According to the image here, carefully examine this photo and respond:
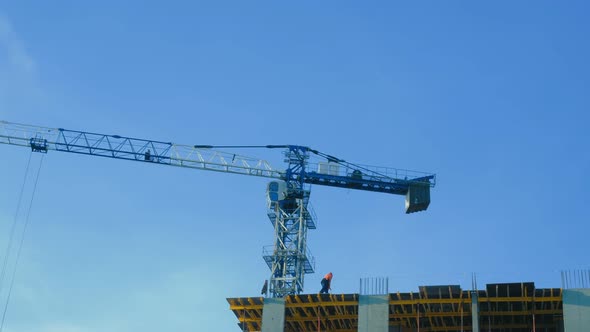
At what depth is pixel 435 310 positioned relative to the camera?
51.7m

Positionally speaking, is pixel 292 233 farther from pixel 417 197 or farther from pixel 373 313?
pixel 373 313

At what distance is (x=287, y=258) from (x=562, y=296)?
3471 centimetres

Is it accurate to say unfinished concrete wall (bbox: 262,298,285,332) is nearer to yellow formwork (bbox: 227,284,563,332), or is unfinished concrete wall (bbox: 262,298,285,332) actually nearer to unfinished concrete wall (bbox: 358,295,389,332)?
yellow formwork (bbox: 227,284,563,332)

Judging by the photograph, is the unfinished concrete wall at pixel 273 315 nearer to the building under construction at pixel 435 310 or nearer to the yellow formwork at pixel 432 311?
the building under construction at pixel 435 310

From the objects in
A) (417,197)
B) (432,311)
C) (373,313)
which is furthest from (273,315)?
(417,197)

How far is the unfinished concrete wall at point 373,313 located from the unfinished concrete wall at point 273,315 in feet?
14.7

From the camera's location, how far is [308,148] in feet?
276

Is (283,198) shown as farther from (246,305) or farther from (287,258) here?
(246,305)

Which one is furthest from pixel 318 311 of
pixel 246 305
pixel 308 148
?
pixel 308 148

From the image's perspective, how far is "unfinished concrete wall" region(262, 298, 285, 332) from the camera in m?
51.5

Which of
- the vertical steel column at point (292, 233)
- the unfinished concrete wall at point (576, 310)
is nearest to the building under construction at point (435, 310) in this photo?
the unfinished concrete wall at point (576, 310)

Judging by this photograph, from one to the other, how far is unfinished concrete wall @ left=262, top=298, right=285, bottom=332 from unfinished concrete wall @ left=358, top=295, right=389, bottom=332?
4.48m

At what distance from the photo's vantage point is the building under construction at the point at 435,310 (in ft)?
160

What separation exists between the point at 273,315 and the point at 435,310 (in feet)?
28.1
